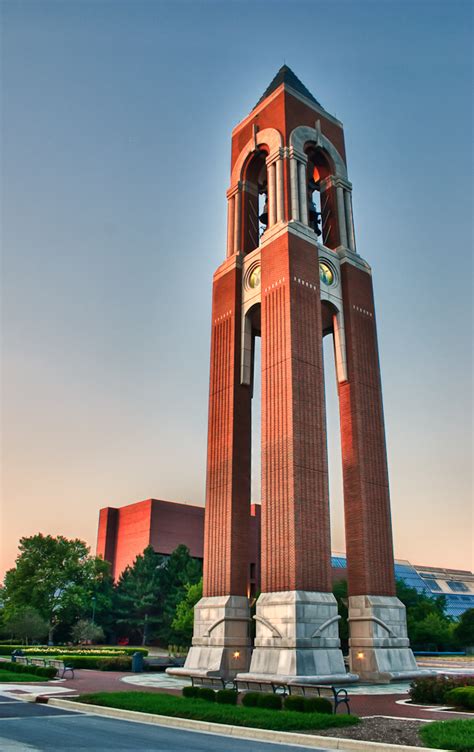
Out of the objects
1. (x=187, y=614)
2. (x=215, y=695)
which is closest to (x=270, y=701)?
(x=215, y=695)

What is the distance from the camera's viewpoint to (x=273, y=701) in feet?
50.7

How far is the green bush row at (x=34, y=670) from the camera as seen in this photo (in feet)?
85.8

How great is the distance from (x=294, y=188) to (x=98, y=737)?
101ft

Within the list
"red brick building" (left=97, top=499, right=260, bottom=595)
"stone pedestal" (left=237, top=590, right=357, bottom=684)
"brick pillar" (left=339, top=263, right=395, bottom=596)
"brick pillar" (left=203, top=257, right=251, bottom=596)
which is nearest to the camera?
"stone pedestal" (left=237, top=590, right=357, bottom=684)

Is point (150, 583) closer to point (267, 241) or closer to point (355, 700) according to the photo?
point (267, 241)

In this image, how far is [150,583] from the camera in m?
64.0

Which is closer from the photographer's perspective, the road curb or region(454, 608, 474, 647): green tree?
the road curb

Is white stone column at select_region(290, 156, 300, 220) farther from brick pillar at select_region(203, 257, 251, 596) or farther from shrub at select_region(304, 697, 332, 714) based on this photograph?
shrub at select_region(304, 697, 332, 714)

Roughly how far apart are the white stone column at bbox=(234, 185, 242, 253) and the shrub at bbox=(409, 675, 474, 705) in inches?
1044

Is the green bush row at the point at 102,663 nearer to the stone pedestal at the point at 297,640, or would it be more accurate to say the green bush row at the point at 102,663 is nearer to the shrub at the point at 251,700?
the stone pedestal at the point at 297,640

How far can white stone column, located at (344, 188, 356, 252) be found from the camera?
A: 38.6 metres

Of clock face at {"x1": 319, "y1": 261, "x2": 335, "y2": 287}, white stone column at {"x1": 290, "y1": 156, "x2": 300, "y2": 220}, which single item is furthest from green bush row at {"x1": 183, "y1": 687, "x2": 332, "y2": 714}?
white stone column at {"x1": 290, "y1": 156, "x2": 300, "y2": 220}

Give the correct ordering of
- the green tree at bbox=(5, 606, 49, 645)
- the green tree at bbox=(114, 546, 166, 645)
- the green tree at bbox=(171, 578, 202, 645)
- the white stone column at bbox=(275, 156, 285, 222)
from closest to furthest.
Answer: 1. the white stone column at bbox=(275, 156, 285, 222)
2. the green tree at bbox=(171, 578, 202, 645)
3. the green tree at bbox=(5, 606, 49, 645)
4. the green tree at bbox=(114, 546, 166, 645)

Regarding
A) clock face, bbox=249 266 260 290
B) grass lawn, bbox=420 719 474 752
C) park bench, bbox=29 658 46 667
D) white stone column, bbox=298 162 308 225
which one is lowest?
grass lawn, bbox=420 719 474 752
